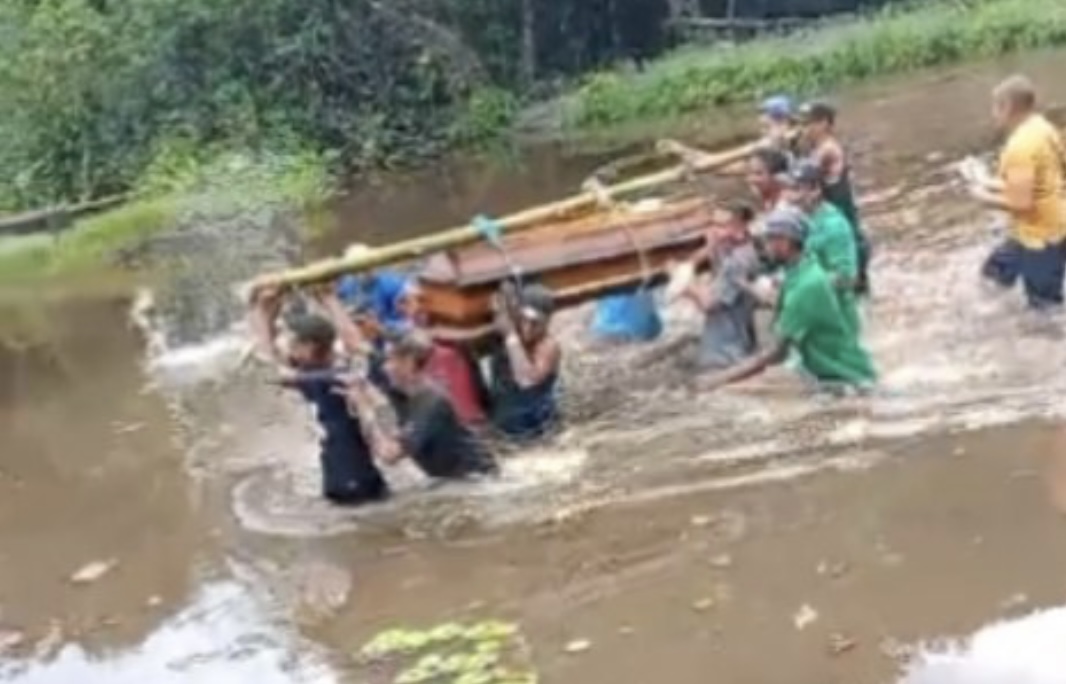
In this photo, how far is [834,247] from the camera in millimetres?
11258

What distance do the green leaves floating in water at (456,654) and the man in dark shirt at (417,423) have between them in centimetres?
159

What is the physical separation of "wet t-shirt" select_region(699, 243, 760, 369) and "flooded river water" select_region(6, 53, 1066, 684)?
39cm

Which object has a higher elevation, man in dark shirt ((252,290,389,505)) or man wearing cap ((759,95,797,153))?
man wearing cap ((759,95,797,153))

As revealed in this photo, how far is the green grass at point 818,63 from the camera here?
2867 cm

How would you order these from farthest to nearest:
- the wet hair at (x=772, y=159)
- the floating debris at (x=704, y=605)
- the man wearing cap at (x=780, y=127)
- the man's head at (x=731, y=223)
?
the man wearing cap at (x=780, y=127), the wet hair at (x=772, y=159), the man's head at (x=731, y=223), the floating debris at (x=704, y=605)

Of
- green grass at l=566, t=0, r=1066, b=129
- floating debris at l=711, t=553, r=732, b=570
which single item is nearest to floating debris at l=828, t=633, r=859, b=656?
floating debris at l=711, t=553, r=732, b=570

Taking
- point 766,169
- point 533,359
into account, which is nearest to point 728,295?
point 766,169

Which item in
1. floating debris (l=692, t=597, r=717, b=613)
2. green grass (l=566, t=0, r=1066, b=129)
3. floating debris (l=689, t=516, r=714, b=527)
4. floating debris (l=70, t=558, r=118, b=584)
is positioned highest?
floating debris (l=692, t=597, r=717, b=613)

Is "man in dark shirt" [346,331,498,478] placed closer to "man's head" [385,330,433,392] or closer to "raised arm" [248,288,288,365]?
"man's head" [385,330,433,392]

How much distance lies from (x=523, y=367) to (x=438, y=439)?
1.05 m

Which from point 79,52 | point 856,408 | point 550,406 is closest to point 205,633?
point 550,406

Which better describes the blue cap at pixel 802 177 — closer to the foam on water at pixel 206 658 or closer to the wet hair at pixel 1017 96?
the wet hair at pixel 1017 96

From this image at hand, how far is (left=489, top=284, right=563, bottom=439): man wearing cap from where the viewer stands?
10.8m

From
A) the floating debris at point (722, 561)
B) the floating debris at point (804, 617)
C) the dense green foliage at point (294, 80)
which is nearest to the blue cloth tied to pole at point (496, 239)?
the floating debris at point (722, 561)
